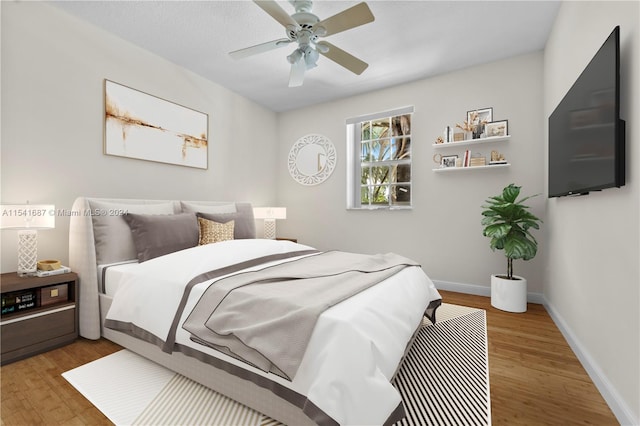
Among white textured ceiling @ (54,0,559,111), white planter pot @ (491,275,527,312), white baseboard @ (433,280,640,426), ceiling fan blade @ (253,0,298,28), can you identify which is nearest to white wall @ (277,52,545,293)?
white textured ceiling @ (54,0,559,111)

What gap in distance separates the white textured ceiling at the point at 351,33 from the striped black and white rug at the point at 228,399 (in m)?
2.68

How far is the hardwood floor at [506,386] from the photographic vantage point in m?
1.41

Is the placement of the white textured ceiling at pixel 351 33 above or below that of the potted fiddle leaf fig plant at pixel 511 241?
above

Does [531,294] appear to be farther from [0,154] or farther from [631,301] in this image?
[0,154]

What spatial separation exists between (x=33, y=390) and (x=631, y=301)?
3.01 metres

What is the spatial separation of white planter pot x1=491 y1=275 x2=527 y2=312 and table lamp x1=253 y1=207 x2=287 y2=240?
9.04 feet

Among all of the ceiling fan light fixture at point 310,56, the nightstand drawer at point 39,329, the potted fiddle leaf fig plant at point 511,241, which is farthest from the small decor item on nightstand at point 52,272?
the potted fiddle leaf fig plant at point 511,241

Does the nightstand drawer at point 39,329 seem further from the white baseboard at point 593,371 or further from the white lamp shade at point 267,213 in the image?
the white baseboard at point 593,371

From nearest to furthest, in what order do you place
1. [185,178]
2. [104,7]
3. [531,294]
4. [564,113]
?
[564,113]
[104,7]
[531,294]
[185,178]

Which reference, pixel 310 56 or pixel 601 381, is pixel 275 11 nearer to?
pixel 310 56

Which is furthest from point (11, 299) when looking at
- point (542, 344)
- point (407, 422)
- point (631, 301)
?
point (542, 344)

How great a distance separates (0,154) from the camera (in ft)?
7.02

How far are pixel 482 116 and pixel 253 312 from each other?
3374 millimetres

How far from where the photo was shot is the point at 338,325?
119cm
